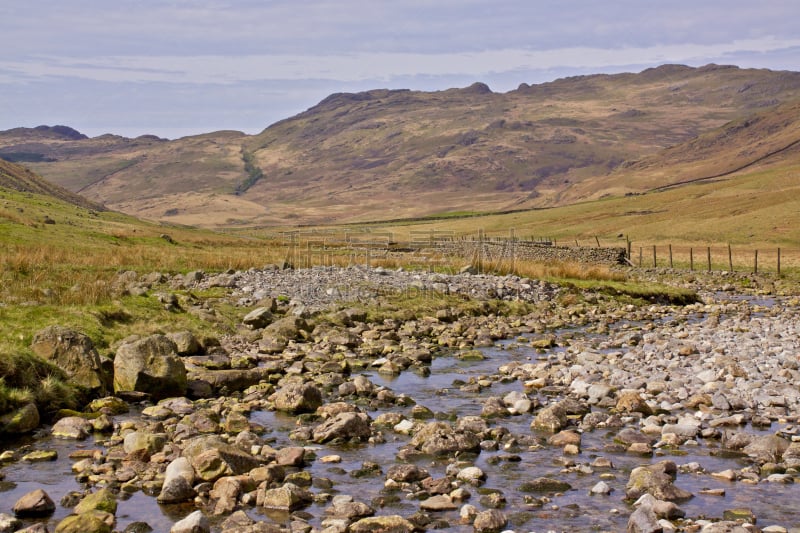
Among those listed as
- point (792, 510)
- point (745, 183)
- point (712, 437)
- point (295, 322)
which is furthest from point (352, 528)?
point (745, 183)

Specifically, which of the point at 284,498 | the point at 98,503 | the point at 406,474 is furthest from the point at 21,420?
the point at 406,474

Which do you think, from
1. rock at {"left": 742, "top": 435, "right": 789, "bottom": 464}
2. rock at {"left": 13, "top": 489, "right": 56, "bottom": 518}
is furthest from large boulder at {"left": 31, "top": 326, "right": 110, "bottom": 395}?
rock at {"left": 742, "top": 435, "right": 789, "bottom": 464}

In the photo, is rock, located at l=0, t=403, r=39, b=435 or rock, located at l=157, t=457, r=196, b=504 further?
rock, located at l=0, t=403, r=39, b=435

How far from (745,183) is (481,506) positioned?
571 feet

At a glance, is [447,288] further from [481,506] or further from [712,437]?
[481,506]

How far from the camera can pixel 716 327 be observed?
29531 mm

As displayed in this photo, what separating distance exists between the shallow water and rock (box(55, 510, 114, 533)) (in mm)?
245

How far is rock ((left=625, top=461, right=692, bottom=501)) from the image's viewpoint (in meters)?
11.3

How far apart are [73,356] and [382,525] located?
31.9 ft

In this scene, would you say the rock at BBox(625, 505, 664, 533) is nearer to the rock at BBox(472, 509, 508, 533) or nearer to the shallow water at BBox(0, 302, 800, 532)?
the shallow water at BBox(0, 302, 800, 532)

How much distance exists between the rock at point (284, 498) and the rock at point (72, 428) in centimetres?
501

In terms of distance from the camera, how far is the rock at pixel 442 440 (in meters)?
13.7

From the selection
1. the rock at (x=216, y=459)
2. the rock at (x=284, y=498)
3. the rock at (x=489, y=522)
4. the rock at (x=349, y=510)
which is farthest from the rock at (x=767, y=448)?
the rock at (x=216, y=459)

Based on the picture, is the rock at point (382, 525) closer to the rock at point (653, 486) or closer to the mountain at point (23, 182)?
the rock at point (653, 486)
